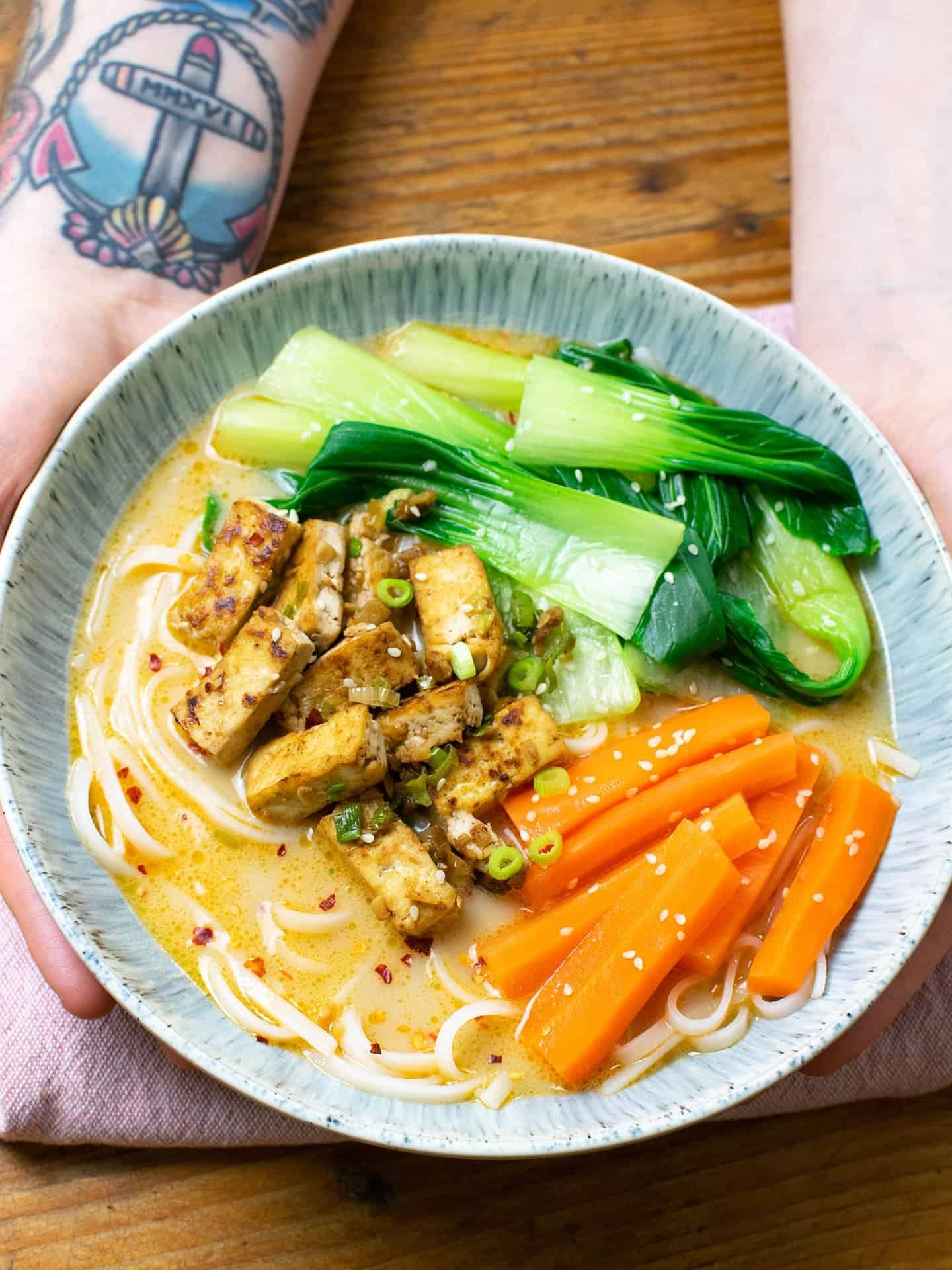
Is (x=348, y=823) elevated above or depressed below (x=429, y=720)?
below

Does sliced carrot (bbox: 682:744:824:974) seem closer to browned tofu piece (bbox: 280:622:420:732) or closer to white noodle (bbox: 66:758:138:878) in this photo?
browned tofu piece (bbox: 280:622:420:732)

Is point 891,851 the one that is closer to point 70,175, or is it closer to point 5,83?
point 70,175

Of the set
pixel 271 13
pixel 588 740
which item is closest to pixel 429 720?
pixel 588 740

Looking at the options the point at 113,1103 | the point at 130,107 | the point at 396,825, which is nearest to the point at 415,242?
the point at 130,107

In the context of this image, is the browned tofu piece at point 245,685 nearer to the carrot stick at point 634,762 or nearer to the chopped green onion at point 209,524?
the chopped green onion at point 209,524

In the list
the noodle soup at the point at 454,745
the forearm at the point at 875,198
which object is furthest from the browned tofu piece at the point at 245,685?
the forearm at the point at 875,198

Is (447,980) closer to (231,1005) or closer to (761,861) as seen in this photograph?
(231,1005)

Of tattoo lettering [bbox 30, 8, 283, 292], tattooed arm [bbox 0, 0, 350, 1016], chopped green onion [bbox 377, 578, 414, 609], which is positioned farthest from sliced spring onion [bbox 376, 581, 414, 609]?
tattoo lettering [bbox 30, 8, 283, 292]
